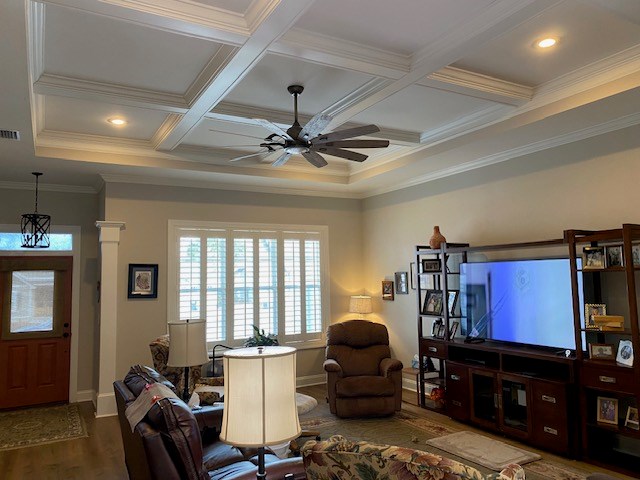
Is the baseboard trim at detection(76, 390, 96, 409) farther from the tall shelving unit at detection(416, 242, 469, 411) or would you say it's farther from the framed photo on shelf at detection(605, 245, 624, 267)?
the framed photo on shelf at detection(605, 245, 624, 267)

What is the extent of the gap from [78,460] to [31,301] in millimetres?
2811

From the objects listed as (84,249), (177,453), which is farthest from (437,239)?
(84,249)

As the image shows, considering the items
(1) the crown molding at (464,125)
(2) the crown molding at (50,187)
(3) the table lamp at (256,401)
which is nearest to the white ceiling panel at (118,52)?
(3) the table lamp at (256,401)

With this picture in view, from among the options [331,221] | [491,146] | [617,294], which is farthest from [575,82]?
[331,221]

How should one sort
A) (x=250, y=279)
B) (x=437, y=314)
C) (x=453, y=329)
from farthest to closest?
(x=250, y=279)
(x=437, y=314)
(x=453, y=329)

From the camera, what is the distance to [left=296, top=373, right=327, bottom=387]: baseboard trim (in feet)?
23.0

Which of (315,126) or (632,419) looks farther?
(632,419)

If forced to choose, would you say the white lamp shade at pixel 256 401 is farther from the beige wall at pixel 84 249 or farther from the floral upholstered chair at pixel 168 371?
the beige wall at pixel 84 249

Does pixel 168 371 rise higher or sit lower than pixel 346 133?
lower

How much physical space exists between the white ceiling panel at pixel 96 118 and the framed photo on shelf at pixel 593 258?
4060 millimetres

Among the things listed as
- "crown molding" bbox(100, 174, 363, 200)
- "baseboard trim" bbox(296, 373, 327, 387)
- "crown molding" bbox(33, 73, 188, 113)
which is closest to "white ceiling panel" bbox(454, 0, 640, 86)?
"crown molding" bbox(33, 73, 188, 113)

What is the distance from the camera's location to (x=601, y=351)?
402cm

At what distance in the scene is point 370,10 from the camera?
115 inches

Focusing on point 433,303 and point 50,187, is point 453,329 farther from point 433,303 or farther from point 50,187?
point 50,187
